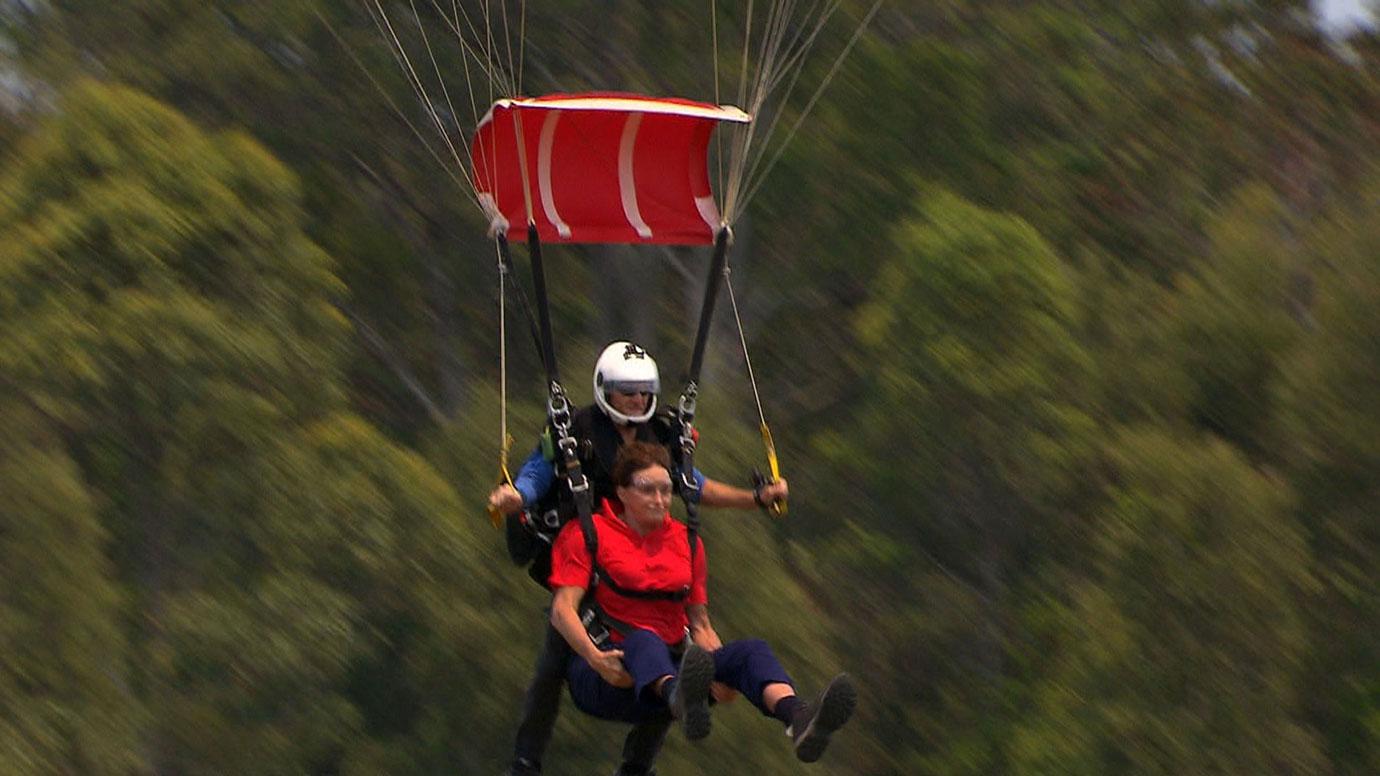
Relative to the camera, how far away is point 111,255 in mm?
21969

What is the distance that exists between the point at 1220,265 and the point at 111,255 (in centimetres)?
→ 963

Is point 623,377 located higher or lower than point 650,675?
higher

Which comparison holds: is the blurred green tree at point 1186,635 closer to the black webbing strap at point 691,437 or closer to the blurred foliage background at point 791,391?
the blurred foliage background at point 791,391

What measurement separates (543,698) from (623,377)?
1.21 meters

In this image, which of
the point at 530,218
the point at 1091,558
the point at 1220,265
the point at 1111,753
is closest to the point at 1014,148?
the point at 1220,265

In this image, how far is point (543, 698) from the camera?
389 inches

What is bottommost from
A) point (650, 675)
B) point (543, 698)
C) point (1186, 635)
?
point (1186, 635)

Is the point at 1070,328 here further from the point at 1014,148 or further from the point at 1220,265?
the point at 1014,148

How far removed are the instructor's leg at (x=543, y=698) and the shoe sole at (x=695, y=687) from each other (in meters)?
0.89

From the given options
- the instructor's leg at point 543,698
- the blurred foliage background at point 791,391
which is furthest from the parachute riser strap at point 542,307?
the blurred foliage background at point 791,391

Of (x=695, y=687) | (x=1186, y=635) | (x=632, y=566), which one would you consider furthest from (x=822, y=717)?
(x=1186, y=635)

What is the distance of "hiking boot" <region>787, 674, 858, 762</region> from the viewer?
884 centimetres

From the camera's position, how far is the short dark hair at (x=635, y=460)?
9.22m

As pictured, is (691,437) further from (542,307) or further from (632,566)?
(542,307)
